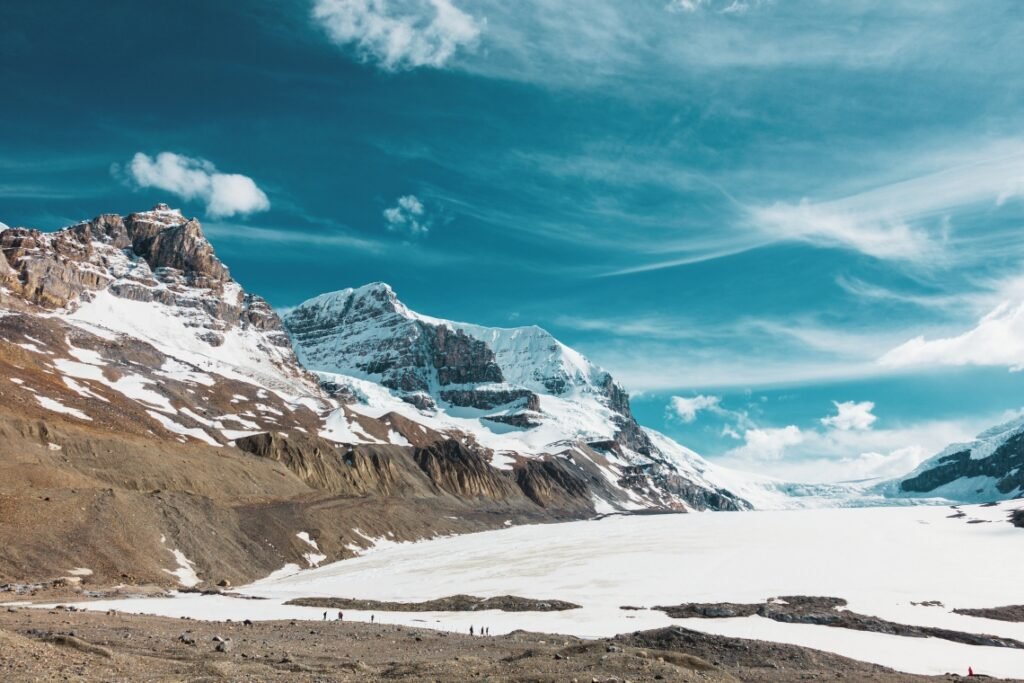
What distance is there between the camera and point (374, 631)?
49281mm

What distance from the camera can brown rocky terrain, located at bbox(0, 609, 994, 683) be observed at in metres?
25.5

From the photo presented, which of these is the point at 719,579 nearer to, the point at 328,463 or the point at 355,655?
the point at 355,655

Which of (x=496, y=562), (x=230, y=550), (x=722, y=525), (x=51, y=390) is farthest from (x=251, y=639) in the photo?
(x=51, y=390)

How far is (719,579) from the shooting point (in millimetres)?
74812

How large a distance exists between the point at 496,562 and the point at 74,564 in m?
50.0

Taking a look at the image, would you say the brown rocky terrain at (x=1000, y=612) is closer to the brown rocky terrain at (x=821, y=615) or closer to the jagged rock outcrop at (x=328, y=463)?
the brown rocky terrain at (x=821, y=615)

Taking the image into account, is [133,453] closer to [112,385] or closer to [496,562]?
[496,562]

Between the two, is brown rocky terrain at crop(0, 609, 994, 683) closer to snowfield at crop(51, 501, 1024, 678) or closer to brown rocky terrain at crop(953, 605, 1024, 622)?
snowfield at crop(51, 501, 1024, 678)

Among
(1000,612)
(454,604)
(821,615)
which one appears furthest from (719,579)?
(454,604)

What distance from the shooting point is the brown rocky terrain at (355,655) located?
2545 centimetres

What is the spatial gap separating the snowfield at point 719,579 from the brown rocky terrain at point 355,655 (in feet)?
25.1

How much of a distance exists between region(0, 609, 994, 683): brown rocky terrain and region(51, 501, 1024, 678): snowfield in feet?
25.1

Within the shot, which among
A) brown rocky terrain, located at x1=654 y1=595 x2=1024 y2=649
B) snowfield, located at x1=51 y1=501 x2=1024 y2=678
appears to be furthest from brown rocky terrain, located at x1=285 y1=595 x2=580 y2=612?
brown rocky terrain, located at x1=654 y1=595 x2=1024 y2=649

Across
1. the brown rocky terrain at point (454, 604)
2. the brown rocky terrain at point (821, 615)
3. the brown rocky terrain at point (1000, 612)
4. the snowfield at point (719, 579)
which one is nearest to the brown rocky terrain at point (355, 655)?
the snowfield at point (719, 579)
